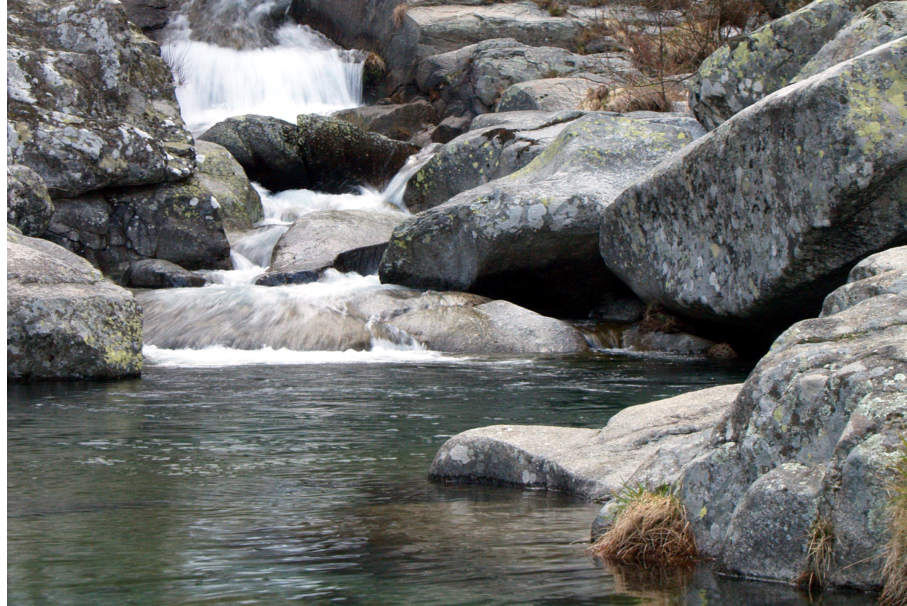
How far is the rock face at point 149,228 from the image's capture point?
21.0 meters

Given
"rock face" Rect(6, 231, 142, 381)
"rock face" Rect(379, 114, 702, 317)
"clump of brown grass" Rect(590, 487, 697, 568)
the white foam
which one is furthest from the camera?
"rock face" Rect(379, 114, 702, 317)

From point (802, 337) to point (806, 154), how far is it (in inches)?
299

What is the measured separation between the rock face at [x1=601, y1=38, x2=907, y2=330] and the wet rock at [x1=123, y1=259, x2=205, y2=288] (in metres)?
7.80

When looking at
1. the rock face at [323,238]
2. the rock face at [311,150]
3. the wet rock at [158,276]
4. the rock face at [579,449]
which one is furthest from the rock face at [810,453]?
the rock face at [311,150]

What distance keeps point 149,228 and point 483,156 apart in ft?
22.1

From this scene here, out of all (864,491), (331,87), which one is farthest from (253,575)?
(331,87)

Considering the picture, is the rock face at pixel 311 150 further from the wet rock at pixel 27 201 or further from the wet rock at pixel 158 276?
the wet rock at pixel 27 201

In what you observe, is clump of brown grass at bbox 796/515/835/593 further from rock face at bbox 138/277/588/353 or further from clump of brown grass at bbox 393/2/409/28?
clump of brown grass at bbox 393/2/409/28

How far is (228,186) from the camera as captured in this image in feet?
78.7

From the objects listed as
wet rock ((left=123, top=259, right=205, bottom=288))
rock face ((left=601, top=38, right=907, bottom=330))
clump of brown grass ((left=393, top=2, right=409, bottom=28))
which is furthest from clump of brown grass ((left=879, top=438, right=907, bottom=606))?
clump of brown grass ((left=393, top=2, right=409, bottom=28))

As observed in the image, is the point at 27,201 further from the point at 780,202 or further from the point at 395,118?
the point at 395,118

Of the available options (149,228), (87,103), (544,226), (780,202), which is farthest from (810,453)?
(87,103)

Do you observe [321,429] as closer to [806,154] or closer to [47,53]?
[806,154]

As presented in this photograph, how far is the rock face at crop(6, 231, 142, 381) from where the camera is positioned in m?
12.7
